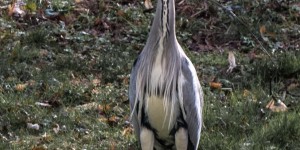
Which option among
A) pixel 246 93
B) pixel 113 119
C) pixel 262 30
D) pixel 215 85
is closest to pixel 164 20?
pixel 113 119

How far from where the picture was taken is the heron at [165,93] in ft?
17.3

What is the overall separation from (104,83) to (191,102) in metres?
2.37

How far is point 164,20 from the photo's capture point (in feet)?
16.9

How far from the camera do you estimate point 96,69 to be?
7898mm

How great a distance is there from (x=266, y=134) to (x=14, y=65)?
3008 millimetres

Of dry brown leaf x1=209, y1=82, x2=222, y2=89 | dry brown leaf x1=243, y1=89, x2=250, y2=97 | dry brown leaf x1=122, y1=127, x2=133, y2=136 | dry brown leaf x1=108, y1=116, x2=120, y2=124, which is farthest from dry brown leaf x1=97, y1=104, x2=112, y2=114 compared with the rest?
dry brown leaf x1=243, y1=89, x2=250, y2=97

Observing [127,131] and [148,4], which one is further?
[148,4]

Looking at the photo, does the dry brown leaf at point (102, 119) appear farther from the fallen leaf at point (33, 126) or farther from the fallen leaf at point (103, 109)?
the fallen leaf at point (33, 126)

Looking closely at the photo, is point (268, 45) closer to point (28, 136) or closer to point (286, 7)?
point (286, 7)

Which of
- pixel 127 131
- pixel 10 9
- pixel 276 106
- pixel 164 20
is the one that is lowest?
pixel 127 131

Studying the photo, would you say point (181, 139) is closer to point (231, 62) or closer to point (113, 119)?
point (113, 119)

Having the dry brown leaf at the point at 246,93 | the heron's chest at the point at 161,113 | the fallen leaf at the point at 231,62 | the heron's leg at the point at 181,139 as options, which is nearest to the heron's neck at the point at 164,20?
the heron's chest at the point at 161,113

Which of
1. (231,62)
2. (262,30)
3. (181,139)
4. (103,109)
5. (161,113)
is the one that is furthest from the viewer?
(262,30)

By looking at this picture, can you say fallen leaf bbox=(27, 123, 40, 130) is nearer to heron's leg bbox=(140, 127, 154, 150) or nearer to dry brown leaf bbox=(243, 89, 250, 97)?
heron's leg bbox=(140, 127, 154, 150)
